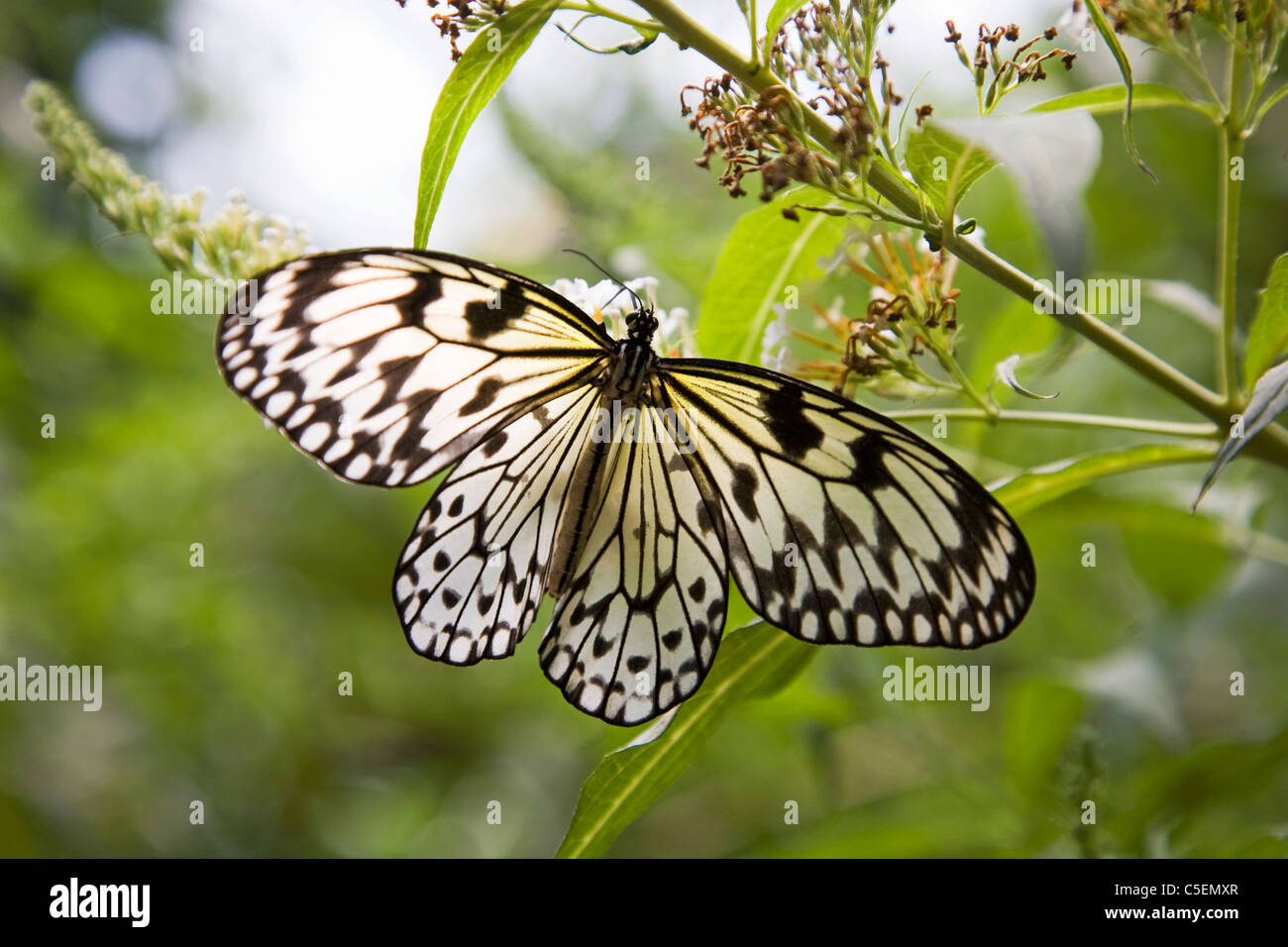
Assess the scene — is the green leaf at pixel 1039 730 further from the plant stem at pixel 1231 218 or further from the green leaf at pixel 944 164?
the green leaf at pixel 944 164

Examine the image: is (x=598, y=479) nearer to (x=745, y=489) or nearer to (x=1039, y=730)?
(x=745, y=489)

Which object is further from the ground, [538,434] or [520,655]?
[538,434]

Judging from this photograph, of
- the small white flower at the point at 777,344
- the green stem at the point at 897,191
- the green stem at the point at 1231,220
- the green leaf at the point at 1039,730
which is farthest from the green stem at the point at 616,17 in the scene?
the green leaf at the point at 1039,730

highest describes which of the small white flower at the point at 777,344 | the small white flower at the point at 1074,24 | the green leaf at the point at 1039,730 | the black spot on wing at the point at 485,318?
the small white flower at the point at 1074,24

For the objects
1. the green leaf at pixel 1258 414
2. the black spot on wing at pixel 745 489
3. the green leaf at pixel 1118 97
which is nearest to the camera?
the green leaf at pixel 1258 414

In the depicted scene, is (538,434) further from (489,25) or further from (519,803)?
(519,803)

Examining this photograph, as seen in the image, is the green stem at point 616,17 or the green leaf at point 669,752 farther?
the green leaf at point 669,752

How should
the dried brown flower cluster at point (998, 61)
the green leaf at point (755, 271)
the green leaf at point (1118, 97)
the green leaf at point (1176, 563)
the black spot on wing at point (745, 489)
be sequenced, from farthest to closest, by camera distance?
the green leaf at point (1176, 563)
the green leaf at point (755, 271)
the black spot on wing at point (745, 489)
the green leaf at point (1118, 97)
the dried brown flower cluster at point (998, 61)
